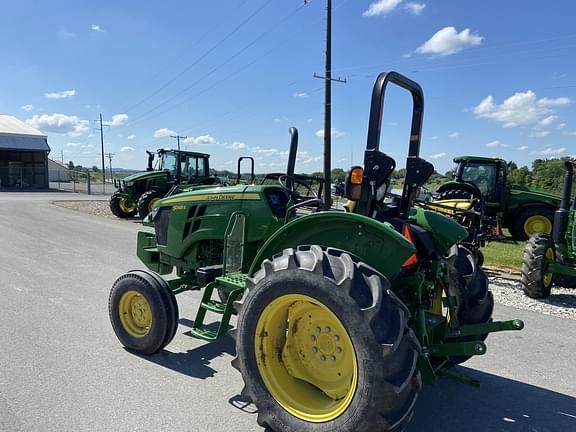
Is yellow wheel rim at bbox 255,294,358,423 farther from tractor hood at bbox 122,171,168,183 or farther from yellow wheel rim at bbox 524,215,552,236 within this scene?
tractor hood at bbox 122,171,168,183

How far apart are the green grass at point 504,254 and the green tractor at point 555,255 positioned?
5.00 feet

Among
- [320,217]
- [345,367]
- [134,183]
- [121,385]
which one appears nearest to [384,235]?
[320,217]

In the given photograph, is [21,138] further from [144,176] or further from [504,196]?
[504,196]

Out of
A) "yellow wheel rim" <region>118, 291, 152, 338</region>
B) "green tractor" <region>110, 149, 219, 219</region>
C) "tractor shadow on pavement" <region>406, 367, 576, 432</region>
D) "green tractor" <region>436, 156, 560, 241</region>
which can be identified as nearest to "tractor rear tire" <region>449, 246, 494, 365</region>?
A: "tractor shadow on pavement" <region>406, 367, 576, 432</region>

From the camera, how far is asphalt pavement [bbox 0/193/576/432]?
3.02m

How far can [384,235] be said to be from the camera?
279cm

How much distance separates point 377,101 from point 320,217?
2.69ft

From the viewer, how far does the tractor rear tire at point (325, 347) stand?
2.32 meters

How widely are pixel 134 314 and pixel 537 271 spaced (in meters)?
5.41

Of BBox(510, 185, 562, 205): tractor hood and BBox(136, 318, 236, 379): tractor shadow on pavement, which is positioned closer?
BBox(136, 318, 236, 379): tractor shadow on pavement

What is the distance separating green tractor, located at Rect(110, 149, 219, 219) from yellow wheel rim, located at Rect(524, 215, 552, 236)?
33.3 feet

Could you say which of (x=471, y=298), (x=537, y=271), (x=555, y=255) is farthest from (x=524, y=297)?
(x=471, y=298)

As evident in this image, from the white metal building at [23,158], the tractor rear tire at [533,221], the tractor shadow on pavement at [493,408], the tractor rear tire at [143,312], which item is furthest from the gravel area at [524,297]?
the white metal building at [23,158]

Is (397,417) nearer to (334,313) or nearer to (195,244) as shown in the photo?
(334,313)
